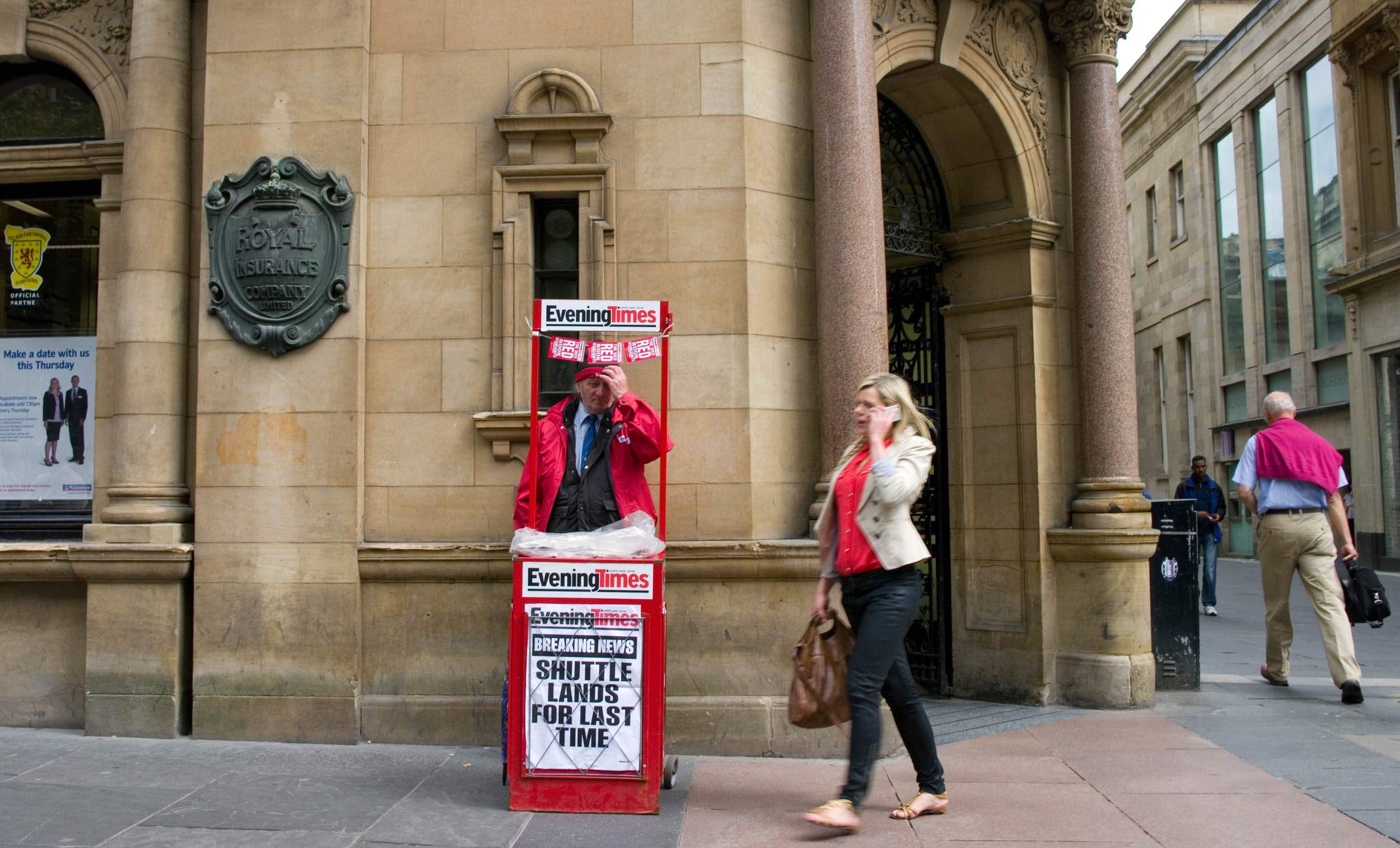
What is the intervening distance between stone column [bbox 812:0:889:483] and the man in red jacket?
142cm

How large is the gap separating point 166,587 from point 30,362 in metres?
2.16

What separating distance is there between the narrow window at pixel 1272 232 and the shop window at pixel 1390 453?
174 inches

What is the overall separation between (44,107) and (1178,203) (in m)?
30.3

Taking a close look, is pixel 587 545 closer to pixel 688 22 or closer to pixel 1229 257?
pixel 688 22

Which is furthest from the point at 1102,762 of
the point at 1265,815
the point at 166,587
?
the point at 166,587

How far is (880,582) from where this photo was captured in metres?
5.25

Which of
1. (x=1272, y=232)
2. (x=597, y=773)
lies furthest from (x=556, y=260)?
(x=1272, y=232)

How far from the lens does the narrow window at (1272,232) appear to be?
87.2ft

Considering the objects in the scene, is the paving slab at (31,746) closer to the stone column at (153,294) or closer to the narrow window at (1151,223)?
the stone column at (153,294)

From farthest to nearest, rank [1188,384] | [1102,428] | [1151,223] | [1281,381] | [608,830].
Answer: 1. [1151,223]
2. [1188,384]
3. [1281,381]
4. [1102,428]
5. [608,830]

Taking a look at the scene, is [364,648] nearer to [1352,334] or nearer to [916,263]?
[916,263]

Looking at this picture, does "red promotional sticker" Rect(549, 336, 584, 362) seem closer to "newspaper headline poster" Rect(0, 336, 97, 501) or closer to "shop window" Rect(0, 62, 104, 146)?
"newspaper headline poster" Rect(0, 336, 97, 501)

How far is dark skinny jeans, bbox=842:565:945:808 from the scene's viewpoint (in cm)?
511

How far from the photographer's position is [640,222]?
7.04 m
